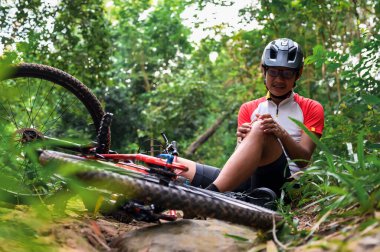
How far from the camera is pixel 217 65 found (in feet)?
45.3

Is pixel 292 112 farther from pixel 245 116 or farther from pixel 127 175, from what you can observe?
pixel 127 175

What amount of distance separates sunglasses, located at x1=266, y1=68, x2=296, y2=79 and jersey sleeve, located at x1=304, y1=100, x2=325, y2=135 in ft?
0.98

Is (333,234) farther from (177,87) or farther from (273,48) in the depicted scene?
(177,87)

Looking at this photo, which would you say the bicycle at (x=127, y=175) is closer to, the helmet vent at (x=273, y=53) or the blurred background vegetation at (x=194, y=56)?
the blurred background vegetation at (x=194, y=56)

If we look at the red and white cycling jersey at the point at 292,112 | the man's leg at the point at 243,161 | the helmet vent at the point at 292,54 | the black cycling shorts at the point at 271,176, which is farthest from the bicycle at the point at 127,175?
the helmet vent at the point at 292,54

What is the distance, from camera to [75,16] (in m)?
6.21

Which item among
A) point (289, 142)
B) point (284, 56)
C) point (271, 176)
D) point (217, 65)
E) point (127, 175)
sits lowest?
point (271, 176)

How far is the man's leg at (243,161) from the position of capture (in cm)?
248

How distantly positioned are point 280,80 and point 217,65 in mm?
10461

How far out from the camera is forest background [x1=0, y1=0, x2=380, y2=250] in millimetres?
2354

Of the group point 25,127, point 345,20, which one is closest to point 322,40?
point 345,20

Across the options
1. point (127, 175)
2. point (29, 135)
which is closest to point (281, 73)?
point (29, 135)

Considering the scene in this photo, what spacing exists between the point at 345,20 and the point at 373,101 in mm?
5491

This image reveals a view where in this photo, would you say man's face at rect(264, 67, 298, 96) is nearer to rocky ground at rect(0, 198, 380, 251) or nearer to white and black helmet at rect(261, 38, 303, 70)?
white and black helmet at rect(261, 38, 303, 70)
